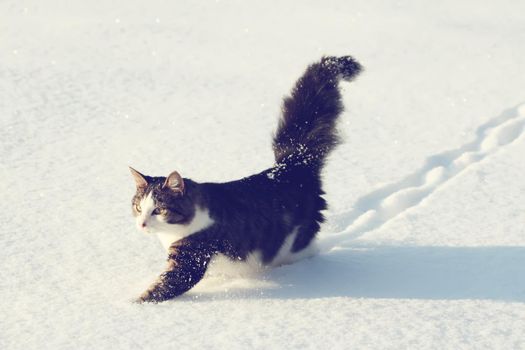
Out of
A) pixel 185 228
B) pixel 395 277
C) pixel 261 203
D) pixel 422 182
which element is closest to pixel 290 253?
pixel 261 203

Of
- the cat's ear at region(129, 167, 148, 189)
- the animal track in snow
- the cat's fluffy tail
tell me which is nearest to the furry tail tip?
the cat's fluffy tail

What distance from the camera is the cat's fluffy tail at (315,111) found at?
4.18 metres

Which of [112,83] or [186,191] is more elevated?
[112,83]

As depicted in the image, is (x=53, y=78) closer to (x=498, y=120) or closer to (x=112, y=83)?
(x=112, y=83)

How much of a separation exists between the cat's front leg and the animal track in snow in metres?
0.84

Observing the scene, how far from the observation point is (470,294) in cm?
349

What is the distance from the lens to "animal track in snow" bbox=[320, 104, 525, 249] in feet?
14.5

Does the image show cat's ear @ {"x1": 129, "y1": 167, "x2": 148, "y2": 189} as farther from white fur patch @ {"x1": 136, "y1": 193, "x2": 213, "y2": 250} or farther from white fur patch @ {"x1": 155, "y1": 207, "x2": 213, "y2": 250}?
white fur patch @ {"x1": 155, "y1": 207, "x2": 213, "y2": 250}

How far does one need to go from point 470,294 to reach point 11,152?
317 centimetres

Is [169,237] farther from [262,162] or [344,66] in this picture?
[262,162]

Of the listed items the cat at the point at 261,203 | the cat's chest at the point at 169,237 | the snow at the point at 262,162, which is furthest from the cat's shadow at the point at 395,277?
the cat's chest at the point at 169,237

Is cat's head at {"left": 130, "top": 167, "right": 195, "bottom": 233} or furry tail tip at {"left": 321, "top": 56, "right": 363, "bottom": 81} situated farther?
furry tail tip at {"left": 321, "top": 56, "right": 363, "bottom": 81}

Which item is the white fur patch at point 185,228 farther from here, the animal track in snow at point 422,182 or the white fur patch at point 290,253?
the animal track in snow at point 422,182

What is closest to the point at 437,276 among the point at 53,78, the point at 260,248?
the point at 260,248
